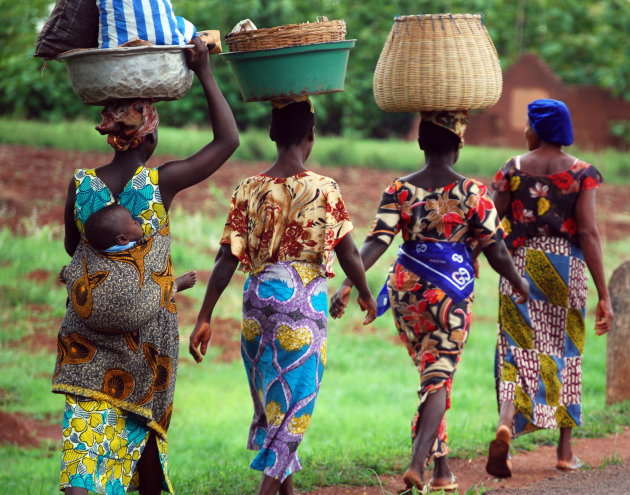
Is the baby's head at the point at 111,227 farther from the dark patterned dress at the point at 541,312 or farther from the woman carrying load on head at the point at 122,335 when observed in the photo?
the dark patterned dress at the point at 541,312

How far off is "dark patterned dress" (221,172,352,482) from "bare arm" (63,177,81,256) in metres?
0.66

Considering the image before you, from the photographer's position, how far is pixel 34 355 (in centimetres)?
789

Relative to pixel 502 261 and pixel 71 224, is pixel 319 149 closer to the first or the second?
pixel 502 261

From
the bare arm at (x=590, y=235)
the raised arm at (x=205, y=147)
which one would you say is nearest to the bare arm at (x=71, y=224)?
the raised arm at (x=205, y=147)

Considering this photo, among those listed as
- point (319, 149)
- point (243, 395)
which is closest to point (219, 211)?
point (319, 149)

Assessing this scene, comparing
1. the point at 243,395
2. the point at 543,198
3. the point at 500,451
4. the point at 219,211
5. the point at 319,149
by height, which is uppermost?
the point at 543,198

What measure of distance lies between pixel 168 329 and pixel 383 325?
254 inches

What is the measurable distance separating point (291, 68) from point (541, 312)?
2.32 m

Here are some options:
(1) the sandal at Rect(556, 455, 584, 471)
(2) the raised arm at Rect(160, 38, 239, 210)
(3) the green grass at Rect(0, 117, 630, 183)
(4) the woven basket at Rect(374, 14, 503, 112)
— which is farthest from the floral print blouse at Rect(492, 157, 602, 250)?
(3) the green grass at Rect(0, 117, 630, 183)

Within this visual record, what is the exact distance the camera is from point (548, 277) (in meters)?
4.96

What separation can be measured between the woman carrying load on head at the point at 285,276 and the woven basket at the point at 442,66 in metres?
0.68

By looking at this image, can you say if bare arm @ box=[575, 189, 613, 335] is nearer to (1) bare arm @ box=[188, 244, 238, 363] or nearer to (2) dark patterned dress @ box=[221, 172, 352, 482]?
(2) dark patterned dress @ box=[221, 172, 352, 482]

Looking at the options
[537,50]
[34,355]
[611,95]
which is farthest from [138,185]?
[537,50]

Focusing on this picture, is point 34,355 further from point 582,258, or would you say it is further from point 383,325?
point 582,258
